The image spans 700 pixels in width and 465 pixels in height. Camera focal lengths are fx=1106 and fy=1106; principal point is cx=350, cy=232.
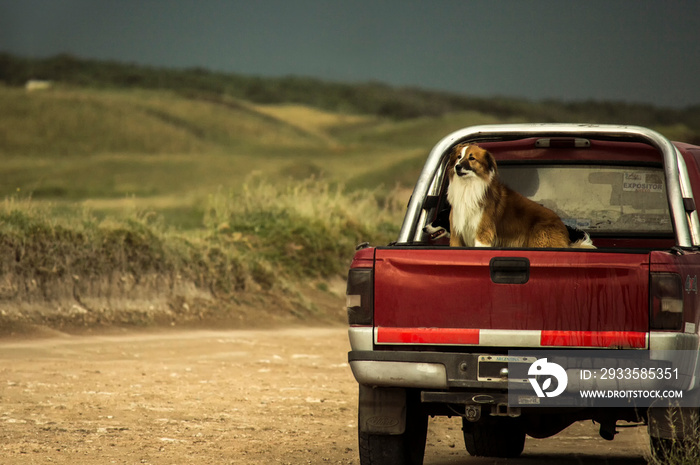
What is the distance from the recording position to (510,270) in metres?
5.91

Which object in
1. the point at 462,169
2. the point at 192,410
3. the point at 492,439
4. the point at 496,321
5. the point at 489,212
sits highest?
the point at 462,169

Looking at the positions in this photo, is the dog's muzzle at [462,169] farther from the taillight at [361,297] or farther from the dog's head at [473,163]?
the taillight at [361,297]

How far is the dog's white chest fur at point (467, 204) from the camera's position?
7.65m

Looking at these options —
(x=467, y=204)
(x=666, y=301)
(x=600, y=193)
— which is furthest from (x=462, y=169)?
(x=666, y=301)

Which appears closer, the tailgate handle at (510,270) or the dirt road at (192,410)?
the tailgate handle at (510,270)

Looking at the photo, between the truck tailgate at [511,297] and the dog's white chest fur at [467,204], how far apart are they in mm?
1720

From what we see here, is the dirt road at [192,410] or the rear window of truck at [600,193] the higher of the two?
the rear window of truck at [600,193]

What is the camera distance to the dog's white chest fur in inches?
301

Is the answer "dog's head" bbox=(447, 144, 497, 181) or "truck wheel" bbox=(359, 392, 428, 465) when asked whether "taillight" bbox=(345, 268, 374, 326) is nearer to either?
"truck wheel" bbox=(359, 392, 428, 465)

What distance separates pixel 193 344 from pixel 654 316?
10001mm

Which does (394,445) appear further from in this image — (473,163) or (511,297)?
(473,163)

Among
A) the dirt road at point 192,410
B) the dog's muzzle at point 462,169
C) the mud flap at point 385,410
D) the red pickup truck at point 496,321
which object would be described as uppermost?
the dog's muzzle at point 462,169

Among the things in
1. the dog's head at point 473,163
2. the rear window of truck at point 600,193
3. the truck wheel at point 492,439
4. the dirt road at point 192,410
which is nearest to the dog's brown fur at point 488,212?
the dog's head at point 473,163

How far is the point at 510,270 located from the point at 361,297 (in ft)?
2.71
